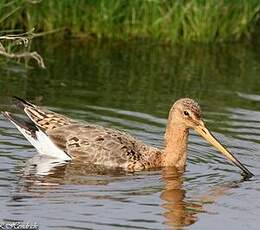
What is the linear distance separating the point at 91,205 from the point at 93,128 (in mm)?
2277

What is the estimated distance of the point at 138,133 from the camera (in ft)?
43.5

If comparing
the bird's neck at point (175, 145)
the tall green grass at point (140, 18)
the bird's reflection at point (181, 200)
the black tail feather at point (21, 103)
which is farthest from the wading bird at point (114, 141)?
the tall green grass at point (140, 18)

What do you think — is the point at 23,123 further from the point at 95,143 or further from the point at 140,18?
the point at 140,18

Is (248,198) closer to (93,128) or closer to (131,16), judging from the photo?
(93,128)

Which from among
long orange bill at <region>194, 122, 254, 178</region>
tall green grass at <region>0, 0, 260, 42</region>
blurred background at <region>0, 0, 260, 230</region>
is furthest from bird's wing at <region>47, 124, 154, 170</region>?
tall green grass at <region>0, 0, 260, 42</region>

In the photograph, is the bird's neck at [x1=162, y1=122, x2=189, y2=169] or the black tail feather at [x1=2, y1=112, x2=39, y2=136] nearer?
the bird's neck at [x1=162, y1=122, x2=189, y2=169]

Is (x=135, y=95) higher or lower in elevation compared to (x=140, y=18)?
lower

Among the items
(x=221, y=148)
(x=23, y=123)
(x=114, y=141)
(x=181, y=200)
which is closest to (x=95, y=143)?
(x=114, y=141)

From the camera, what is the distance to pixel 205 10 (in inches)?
676

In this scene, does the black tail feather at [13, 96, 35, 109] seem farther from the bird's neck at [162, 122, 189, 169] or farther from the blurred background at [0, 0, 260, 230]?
the bird's neck at [162, 122, 189, 169]

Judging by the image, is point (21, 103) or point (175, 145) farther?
point (21, 103)

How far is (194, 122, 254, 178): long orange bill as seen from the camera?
1180 cm

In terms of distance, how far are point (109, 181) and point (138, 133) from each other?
74.8 inches

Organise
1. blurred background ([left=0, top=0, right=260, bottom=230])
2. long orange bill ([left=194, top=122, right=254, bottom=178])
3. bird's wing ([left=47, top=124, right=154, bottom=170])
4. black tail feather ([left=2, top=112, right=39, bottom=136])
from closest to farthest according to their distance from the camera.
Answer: blurred background ([left=0, top=0, right=260, bottom=230]) → long orange bill ([left=194, top=122, right=254, bottom=178]) → bird's wing ([left=47, top=124, right=154, bottom=170]) → black tail feather ([left=2, top=112, right=39, bottom=136])
